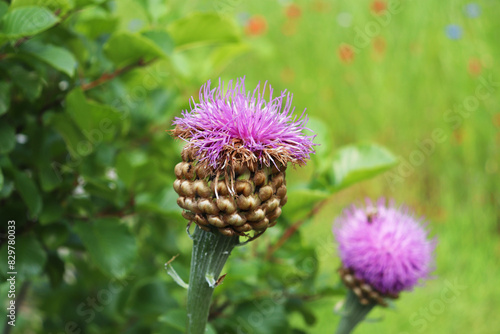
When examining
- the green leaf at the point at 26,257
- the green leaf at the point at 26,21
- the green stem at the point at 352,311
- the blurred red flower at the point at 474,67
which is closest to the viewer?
the green leaf at the point at 26,21

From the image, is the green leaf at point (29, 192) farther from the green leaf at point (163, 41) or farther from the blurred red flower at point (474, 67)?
the blurred red flower at point (474, 67)

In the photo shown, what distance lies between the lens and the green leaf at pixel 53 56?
Result: 4.53ft

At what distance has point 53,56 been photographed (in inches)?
55.2

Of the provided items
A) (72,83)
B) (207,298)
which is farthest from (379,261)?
(72,83)

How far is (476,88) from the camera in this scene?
4383 millimetres

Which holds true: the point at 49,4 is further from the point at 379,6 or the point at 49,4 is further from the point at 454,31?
the point at 379,6

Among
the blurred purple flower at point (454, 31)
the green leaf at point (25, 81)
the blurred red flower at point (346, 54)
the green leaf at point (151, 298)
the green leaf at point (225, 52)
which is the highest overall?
Result: the blurred purple flower at point (454, 31)

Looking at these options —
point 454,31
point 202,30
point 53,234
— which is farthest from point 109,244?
point 454,31

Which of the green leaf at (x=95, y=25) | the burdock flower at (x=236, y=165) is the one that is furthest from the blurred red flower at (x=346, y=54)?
the burdock flower at (x=236, y=165)

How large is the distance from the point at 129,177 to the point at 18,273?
1.36ft

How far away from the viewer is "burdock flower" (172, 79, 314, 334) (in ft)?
3.59

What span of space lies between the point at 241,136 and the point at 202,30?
2.37 feet

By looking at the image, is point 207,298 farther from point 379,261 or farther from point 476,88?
point 476,88

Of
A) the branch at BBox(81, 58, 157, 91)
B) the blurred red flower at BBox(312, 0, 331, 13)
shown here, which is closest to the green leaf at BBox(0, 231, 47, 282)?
the branch at BBox(81, 58, 157, 91)
